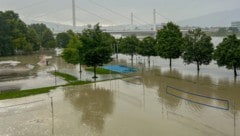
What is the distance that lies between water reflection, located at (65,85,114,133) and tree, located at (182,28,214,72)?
1051 cm

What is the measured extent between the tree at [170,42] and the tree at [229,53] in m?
6.15

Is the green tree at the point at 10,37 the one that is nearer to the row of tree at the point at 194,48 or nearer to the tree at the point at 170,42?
the row of tree at the point at 194,48

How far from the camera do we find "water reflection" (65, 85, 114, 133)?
13544mm

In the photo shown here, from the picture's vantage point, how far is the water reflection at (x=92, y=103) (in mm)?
13544

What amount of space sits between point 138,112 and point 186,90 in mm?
5920

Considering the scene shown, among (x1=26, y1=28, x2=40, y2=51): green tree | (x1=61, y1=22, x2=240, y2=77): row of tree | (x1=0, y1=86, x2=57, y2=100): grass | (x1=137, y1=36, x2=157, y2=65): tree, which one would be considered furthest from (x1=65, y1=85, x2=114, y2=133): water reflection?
(x1=26, y1=28, x2=40, y2=51): green tree

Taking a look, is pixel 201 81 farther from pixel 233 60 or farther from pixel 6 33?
pixel 6 33

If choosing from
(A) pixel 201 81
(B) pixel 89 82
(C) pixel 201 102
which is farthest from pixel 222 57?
(B) pixel 89 82

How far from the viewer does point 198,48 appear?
2631 centimetres

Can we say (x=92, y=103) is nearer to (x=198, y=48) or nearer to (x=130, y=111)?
(x=130, y=111)

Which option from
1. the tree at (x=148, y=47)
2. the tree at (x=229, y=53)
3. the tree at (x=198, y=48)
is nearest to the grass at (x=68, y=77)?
the tree at (x=198, y=48)

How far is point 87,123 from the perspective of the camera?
A: 13320mm

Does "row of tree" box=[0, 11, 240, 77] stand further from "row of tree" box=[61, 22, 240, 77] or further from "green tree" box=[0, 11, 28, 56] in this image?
"green tree" box=[0, 11, 28, 56]

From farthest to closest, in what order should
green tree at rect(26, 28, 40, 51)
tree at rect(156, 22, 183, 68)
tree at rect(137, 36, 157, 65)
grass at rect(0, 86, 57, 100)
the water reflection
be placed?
green tree at rect(26, 28, 40, 51), tree at rect(137, 36, 157, 65), tree at rect(156, 22, 183, 68), grass at rect(0, 86, 57, 100), the water reflection
